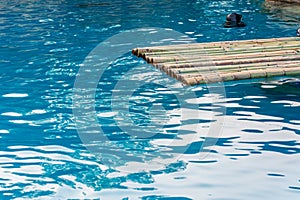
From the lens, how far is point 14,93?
24.1 feet

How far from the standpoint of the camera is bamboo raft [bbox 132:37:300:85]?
7.77m

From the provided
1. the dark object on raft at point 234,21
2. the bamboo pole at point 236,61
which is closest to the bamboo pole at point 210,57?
the bamboo pole at point 236,61

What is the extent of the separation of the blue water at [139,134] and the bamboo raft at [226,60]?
0.20m

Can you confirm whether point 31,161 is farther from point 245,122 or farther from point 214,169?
point 245,122

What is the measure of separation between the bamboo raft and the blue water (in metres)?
0.20

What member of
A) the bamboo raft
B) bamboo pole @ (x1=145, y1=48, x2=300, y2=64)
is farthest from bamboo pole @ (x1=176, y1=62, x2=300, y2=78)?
bamboo pole @ (x1=145, y1=48, x2=300, y2=64)

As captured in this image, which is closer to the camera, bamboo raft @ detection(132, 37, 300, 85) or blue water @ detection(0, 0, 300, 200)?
blue water @ detection(0, 0, 300, 200)

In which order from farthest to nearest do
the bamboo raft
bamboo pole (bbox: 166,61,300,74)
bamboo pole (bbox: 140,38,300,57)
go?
bamboo pole (bbox: 140,38,300,57) → bamboo pole (bbox: 166,61,300,74) → the bamboo raft

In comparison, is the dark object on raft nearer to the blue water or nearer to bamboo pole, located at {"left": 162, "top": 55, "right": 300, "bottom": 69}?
the blue water

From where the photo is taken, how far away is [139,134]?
5.82 m

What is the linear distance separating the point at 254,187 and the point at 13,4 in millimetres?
14223

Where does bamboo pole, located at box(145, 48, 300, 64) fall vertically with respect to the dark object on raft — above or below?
above

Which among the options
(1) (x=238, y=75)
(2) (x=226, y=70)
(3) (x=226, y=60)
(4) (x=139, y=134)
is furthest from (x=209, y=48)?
(4) (x=139, y=134)

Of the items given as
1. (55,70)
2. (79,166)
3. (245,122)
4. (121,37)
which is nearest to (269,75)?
(245,122)
